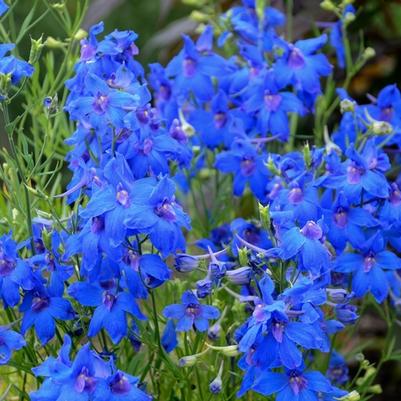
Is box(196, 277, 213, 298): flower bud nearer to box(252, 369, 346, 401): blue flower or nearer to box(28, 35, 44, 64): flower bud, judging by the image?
box(252, 369, 346, 401): blue flower

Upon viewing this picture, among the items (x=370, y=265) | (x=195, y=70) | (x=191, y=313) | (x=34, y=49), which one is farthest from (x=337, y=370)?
(x=34, y=49)

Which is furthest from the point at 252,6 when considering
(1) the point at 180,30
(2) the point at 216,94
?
(1) the point at 180,30

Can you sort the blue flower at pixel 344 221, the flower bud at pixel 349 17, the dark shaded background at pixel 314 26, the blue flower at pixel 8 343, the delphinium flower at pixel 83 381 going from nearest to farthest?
the delphinium flower at pixel 83 381, the blue flower at pixel 8 343, the blue flower at pixel 344 221, the flower bud at pixel 349 17, the dark shaded background at pixel 314 26

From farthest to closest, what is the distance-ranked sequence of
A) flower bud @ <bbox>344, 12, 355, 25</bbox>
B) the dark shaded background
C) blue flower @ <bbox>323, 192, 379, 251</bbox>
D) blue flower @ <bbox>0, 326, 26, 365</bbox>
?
the dark shaded background
flower bud @ <bbox>344, 12, 355, 25</bbox>
blue flower @ <bbox>323, 192, 379, 251</bbox>
blue flower @ <bbox>0, 326, 26, 365</bbox>

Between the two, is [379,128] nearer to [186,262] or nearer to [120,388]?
[186,262]

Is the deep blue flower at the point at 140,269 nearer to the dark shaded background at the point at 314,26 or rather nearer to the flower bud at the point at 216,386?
the flower bud at the point at 216,386

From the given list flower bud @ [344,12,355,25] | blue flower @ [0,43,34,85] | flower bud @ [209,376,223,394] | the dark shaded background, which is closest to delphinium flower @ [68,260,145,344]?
Answer: flower bud @ [209,376,223,394]

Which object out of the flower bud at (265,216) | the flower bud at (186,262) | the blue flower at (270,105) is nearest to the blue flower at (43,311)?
the flower bud at (186,262)
